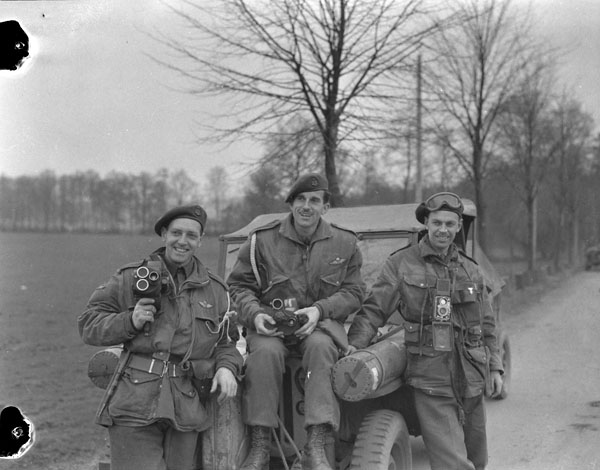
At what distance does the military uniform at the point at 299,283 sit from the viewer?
349cm

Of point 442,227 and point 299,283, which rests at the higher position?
point 442,227

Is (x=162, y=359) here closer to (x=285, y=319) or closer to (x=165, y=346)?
(x=165, y=346)

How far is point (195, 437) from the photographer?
318 cm

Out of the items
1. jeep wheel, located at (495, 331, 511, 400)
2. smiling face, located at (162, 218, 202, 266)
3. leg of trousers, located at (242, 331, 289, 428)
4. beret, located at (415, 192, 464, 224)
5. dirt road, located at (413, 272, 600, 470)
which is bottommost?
dirt road, located at (413, 272, 600, 470)

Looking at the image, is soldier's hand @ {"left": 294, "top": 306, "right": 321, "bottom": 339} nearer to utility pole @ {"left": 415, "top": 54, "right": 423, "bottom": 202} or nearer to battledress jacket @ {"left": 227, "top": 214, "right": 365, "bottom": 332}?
battledress jacket @ {"left": 227, "top": 214, "right": 365, "bottom": 332}

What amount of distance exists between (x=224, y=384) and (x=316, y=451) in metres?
0.61

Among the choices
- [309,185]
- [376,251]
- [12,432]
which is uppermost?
[309,185]

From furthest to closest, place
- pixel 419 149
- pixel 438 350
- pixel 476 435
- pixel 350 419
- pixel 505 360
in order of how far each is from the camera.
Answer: pixel 419 149, pixel 505 360, pixel 476 435, pixel 350 419, pixel 438 350

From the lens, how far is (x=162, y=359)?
121 inches

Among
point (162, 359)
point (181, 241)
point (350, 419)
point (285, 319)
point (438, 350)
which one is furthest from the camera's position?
point (350, 419)

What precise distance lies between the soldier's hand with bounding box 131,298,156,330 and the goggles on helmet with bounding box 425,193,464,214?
73.4 inches

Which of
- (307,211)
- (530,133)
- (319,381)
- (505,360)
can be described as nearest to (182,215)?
(307,211)

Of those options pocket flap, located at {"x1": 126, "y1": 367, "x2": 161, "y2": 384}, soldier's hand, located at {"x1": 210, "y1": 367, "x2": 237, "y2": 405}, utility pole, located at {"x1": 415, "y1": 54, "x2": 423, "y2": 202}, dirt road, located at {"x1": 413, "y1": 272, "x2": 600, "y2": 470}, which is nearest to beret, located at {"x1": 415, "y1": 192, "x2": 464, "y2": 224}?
soldier's hand, located at {"x1": 210, "y1": 367, "x2": 237, "y2": 405}

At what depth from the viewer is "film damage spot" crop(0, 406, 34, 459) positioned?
168 inches
